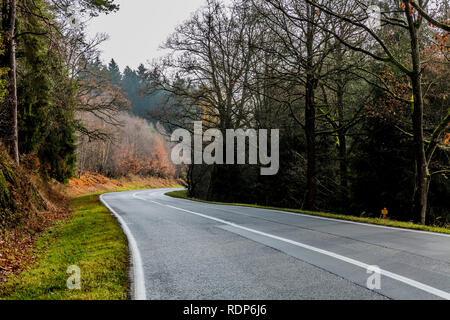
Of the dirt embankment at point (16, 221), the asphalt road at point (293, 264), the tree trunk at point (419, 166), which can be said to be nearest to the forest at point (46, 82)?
the dirt embankment at point (16, 221)

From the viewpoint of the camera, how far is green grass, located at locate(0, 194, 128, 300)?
3.93 m

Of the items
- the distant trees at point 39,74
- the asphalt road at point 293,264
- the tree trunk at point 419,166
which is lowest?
the asphalt road at point 293,264

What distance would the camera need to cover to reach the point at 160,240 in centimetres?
689

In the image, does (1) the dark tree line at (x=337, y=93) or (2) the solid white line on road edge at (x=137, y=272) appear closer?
(2) the solid white line on road edge at (x=137, y=272)

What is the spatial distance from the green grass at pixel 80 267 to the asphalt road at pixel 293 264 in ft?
0.99

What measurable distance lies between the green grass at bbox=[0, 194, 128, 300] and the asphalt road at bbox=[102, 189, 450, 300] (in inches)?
11.9

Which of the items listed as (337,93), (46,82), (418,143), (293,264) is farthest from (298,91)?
(293,264)

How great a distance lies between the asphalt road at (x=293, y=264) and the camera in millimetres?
3492

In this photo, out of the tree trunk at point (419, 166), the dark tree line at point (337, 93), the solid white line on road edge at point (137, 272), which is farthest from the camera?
the dark tree line at point (337, 93)

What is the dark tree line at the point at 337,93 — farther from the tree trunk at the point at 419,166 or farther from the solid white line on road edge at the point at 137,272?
the solid white line on road edge at the point at 137,272

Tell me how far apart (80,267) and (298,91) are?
1460 cm

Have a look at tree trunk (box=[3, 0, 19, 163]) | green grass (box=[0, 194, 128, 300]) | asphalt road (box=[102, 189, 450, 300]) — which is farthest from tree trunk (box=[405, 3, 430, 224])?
tree trunk (box=[3, 0, 19, 163])

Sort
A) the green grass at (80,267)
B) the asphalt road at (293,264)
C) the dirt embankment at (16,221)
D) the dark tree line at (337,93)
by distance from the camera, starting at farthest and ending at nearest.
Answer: the dark tree line at (337,93), the dirt embankment at (16,221), the green grass at (80,267), the asphalt road at (293,264)

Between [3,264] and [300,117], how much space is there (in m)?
17.5
